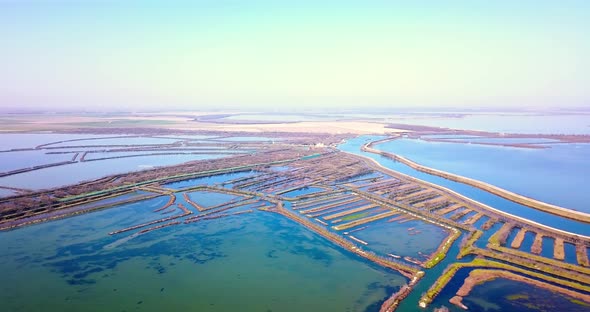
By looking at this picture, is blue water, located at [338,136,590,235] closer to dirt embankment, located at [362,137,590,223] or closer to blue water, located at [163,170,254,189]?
dirt embankment, located at [362,137,590,223]

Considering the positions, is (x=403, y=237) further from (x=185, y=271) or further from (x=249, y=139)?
(x=249, y=139)

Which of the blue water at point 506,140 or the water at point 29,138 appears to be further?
the blue water at point 506,140

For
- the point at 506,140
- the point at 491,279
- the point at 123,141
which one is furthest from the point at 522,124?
the point at 123,141

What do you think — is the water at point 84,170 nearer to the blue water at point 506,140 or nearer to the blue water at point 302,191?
the blue water at point 302,191

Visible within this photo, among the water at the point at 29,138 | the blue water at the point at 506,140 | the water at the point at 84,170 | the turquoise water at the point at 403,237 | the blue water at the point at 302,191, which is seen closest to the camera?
the turquoise water at the point at 403,237

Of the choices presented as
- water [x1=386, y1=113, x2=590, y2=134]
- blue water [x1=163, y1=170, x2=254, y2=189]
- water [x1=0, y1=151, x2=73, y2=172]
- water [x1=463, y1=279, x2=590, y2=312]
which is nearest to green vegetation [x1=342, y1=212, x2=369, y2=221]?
water [x1=463, y1=279, x2=590, y2=312]

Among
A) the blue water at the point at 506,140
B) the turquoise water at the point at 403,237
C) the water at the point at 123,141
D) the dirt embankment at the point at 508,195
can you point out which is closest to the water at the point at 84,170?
the water at the point at 123,141
